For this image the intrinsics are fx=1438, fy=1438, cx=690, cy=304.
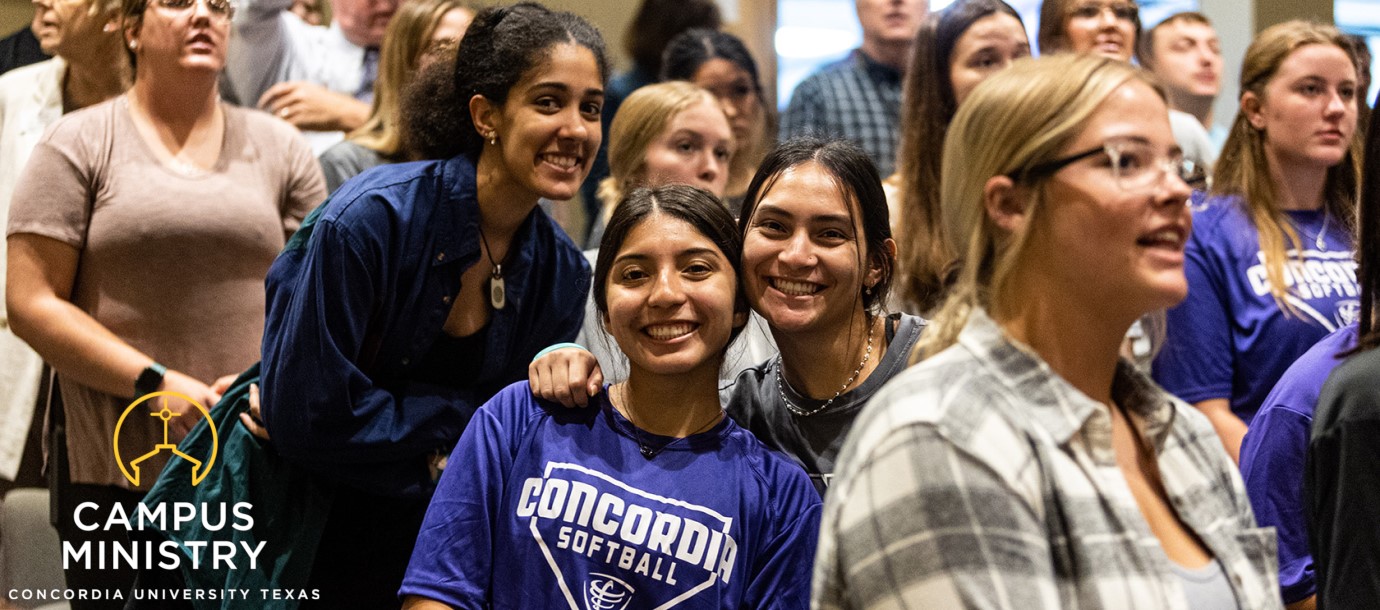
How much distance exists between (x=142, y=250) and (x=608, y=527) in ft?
3.85

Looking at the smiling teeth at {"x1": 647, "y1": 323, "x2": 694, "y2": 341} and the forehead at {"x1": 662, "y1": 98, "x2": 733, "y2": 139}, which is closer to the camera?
the smiling teeth at {"x1": 647, "y1": 323, "x2": 694, "y2": 341}

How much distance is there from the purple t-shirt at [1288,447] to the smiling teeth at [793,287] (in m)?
0.62

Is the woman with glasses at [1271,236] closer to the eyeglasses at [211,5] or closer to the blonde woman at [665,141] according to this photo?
the blonde woman at [665,141]

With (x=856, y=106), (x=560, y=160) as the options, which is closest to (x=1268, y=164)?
(x=856, y=106)

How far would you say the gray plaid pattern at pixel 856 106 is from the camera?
3.68 m

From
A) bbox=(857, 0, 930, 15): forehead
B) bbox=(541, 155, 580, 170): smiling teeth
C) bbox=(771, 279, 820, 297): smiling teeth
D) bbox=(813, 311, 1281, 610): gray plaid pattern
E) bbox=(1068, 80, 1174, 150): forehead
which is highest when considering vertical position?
bbox=(1068, 80, 1174, 150): forehead

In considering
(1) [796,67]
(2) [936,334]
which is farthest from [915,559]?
(1) [796,67]

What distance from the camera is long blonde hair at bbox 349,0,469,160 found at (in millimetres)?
2930

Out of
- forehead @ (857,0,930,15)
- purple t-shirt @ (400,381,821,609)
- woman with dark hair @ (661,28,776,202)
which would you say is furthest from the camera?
forehead @ (857,0,930,15)

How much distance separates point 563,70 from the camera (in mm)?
2328

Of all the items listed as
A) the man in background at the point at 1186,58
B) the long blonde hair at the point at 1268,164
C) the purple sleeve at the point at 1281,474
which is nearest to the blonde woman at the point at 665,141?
the long blonde hair at the point at 1268,164

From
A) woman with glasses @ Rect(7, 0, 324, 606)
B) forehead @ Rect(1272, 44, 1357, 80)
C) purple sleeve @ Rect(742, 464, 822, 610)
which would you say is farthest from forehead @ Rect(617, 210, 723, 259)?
forehead @ Rect(1272, 44, 1357, 80)

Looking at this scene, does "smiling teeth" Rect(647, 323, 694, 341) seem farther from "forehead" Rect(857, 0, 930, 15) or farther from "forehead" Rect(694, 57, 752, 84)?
"forehead" Rect(857, 0, 930, 15)

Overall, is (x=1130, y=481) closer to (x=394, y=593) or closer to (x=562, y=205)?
(x=394, y=593)
